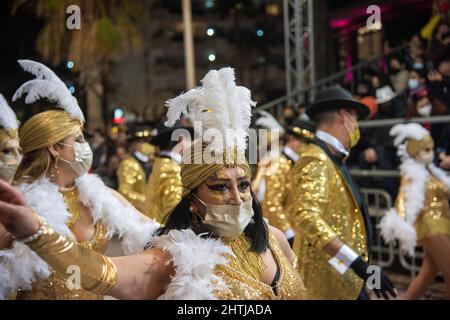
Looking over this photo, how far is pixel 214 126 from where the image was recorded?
237cm

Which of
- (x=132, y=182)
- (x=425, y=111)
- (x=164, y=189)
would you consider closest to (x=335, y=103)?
(x=164, y=189)

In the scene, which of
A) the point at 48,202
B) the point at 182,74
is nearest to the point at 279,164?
the point at 48,202

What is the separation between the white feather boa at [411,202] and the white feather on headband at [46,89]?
339cm

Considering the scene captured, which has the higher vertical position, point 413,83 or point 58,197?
point 413,83

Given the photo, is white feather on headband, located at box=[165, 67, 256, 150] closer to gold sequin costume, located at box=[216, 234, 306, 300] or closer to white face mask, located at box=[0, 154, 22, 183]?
gold sequin costume, located at box=[216, 234, 306, 300]

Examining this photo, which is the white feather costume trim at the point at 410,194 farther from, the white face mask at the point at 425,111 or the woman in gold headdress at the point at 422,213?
the white face mask at the point at 425,111

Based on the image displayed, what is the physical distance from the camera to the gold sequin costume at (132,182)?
698 centimetres

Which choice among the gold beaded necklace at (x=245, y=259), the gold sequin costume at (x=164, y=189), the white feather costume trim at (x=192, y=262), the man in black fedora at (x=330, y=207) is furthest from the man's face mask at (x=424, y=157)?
the white feather costume trim at (x=192, y=262)

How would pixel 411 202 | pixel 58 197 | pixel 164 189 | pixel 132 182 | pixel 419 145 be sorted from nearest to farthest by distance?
pixel 58 197 → pixel 164 189 → pixel 411 202 → pixel 419 145 → pixel 132 182

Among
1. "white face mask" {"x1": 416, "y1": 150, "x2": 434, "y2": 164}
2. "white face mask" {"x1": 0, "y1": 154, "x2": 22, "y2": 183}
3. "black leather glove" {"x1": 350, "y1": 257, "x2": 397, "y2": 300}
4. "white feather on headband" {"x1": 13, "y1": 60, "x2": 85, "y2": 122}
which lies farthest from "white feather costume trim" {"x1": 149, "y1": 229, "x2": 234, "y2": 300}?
"white face mask" {"x1": 416, "y1": 150, "x2": 434, "y2": 164}

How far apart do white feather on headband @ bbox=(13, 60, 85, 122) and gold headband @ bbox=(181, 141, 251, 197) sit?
1.00 m

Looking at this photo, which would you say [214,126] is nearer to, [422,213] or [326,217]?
[326,217]

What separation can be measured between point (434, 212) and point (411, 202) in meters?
0.22

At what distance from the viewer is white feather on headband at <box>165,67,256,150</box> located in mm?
2357
